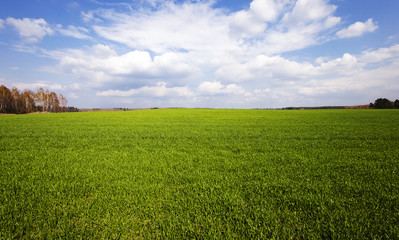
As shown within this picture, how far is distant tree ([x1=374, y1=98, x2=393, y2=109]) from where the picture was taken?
266 ft

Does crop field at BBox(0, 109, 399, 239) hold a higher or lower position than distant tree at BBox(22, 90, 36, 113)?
lower

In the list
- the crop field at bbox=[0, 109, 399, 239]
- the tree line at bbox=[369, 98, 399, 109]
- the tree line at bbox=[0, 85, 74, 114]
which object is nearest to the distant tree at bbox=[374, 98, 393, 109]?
the tree line at bbox=[369, 98, 399, 109]

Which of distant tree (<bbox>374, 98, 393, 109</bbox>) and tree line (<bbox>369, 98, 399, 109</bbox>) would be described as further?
distant tree (<bbox>374, 98, 393, 109</bbox>)

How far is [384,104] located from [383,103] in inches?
26.8

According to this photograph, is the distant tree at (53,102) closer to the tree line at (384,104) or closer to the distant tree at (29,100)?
the distant tree at (29,100)

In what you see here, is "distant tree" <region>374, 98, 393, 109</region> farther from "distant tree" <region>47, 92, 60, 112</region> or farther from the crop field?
"distant tree" <region>47, 92, 60, 112</region>

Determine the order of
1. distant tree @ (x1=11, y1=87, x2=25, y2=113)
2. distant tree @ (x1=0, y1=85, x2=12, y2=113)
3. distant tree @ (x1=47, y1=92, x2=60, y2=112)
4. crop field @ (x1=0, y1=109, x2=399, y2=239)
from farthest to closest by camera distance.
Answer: distant tree @ (x1=47, y1=92, x2=60, y2=112) → distant tree @ (x1=11, y1=87, x2=25, y2=113) → distant tree @ (x1=0, y1=85, x2=12, y2=113) → crop field @ (x1=0, y1=109, x2=399, y2=239)

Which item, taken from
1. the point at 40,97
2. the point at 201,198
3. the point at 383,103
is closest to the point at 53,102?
the point at 40,97

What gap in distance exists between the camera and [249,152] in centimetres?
816

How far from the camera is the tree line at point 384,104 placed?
80438mm

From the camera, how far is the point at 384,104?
82625 mm

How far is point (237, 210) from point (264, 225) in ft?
Answer: 1.94

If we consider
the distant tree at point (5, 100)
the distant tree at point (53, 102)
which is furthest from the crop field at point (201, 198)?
the distant tree at point (53, 102)

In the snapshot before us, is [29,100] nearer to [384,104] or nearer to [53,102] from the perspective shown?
[53,102]
